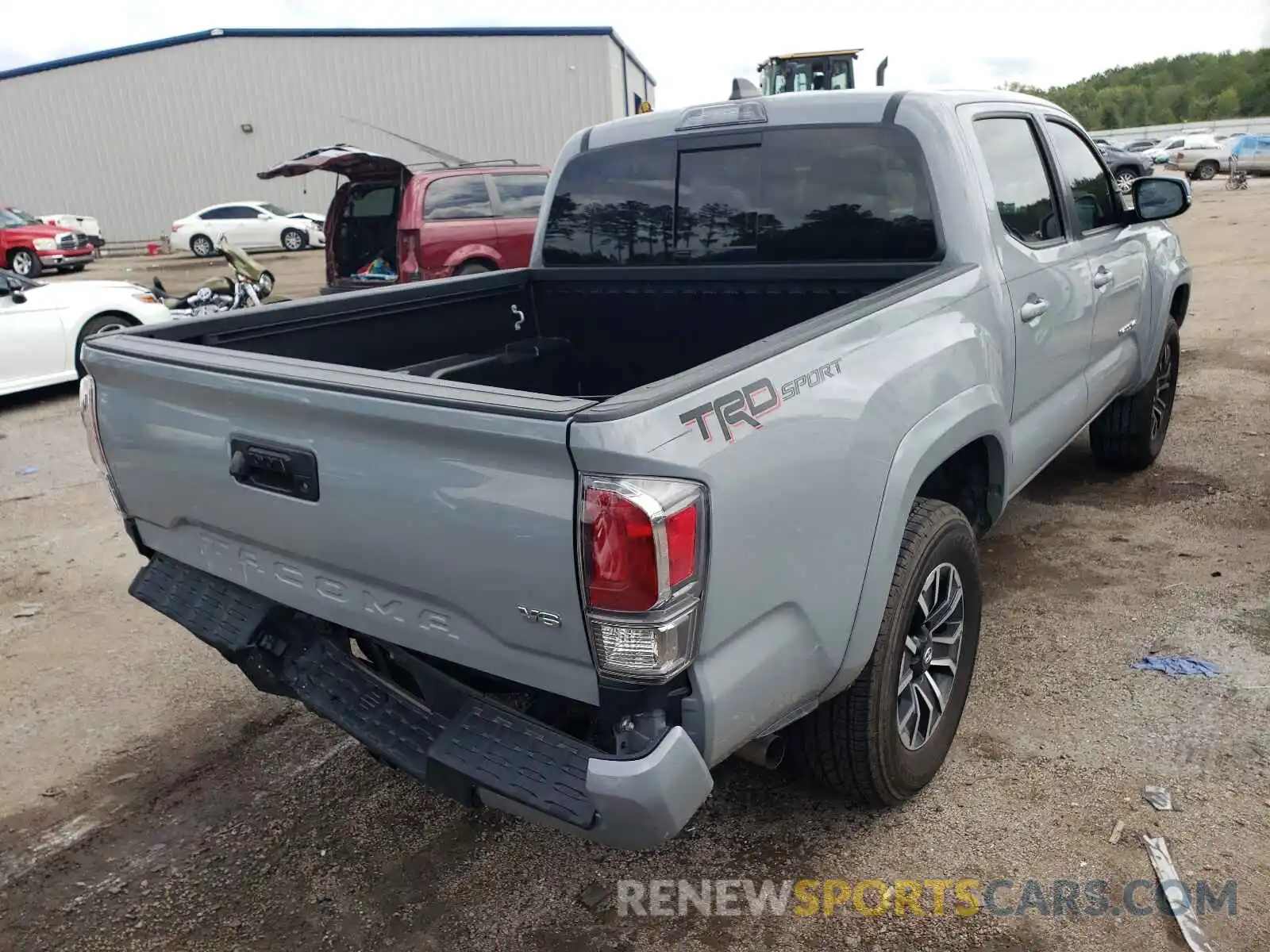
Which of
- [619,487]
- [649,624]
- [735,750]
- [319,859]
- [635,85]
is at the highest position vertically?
[635,85]

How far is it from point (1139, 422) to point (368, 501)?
14.9 feet

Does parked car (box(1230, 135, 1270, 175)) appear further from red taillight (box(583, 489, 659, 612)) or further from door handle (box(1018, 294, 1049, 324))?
red taillight (box(583, 489, 659, 612))

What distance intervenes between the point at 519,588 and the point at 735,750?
0.68m

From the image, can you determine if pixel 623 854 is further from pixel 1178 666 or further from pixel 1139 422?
pixel 1139 422

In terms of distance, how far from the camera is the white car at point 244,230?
27156 mm

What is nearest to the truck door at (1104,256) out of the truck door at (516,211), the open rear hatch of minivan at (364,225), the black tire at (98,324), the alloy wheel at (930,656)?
the alloy wheel at (930,656)

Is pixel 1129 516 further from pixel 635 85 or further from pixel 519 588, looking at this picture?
pixel 635 85

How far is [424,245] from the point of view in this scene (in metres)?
10.3

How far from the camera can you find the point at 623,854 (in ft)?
9.32

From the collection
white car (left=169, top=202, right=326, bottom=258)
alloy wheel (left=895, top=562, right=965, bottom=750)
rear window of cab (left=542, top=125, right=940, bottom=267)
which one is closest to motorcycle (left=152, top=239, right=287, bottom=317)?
rear window of cab (left=542, top=125, right=940, bottom=267)

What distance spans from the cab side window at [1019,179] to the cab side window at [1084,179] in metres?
0.20

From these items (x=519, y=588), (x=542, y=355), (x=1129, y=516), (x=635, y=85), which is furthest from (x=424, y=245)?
(x=635, y=85)

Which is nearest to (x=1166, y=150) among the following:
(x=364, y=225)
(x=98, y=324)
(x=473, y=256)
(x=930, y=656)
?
(x=473, y=256)

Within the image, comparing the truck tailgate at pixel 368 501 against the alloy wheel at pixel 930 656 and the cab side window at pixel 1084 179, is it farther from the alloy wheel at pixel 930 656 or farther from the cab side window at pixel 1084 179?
the cab side window at pixel 1084 179
